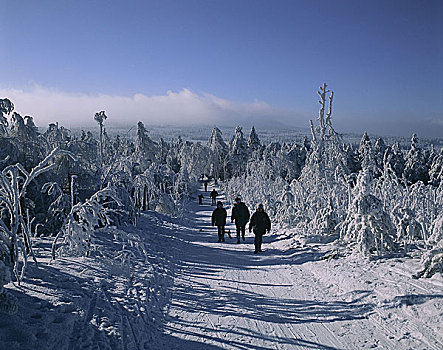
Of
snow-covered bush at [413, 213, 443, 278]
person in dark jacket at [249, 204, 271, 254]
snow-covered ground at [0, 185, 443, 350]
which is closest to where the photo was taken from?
snow-covered ground at [0, 185, 443, 350]

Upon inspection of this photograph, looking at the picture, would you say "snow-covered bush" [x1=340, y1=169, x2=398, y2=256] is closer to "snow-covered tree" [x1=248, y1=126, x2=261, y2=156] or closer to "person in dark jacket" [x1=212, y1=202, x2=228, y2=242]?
"person in dark jacket" [x1=212, y1=202, x2=228, y2=242]

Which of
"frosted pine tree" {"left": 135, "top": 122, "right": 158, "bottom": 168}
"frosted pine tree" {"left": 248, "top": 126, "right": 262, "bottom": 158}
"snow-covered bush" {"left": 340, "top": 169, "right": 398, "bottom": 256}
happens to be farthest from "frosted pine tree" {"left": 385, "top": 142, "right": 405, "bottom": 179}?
"snow-covered bush" {"left": 340, "top": 169, "right": 398, "bottom": 256}

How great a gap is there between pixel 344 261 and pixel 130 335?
483 cm

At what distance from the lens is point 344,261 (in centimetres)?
669

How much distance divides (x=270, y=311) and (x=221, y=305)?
78 cm

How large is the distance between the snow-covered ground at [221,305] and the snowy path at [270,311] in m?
0.02

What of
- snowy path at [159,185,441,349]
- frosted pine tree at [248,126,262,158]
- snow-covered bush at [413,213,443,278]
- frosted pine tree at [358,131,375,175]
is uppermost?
frosted pine tree at [248,126,262,158]

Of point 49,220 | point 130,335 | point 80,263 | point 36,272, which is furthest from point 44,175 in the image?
point 130,335

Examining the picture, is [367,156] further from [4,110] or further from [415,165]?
[4,110]

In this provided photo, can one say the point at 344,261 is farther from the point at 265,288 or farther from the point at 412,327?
the point at 412,327

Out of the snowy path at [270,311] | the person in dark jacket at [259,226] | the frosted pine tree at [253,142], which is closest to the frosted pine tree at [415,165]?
the frosted pine tree at [253,142]

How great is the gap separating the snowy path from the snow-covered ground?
2cm

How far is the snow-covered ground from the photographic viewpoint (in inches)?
144

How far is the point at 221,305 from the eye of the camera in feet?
15.9
